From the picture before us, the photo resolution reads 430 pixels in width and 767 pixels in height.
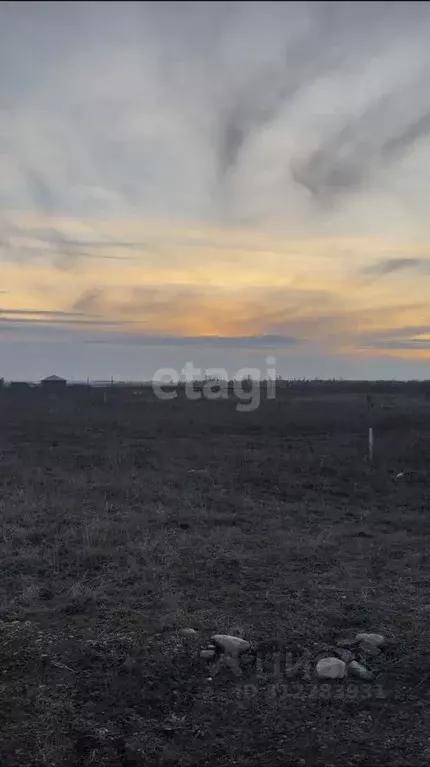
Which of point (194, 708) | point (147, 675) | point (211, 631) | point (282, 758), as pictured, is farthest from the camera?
point (211, 631)

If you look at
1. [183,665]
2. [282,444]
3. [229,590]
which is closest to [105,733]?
[183,665]

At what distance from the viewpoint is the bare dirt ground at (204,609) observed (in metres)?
3.36

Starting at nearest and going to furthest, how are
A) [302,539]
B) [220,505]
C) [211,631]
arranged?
1. [211,631]
2. [302,539]
3. [220,505]

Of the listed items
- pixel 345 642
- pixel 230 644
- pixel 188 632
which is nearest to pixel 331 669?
pixel 345 642

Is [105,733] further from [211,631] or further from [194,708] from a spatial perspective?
[211,631]

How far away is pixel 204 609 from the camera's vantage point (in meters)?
5.18

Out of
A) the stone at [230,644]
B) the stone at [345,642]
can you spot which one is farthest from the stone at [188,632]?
the stone at [345,642]

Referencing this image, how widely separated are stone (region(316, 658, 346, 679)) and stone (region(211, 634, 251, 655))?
0.57 metres

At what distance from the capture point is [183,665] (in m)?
4.12

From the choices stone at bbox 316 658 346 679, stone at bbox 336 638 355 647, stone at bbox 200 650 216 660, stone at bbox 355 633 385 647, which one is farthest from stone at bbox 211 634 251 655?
stone at bbox 355 633 385 647

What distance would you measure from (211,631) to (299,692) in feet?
3.40

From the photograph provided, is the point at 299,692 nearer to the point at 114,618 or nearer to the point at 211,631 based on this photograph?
the point at 211,631

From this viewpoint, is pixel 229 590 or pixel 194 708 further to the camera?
pixel 229 590

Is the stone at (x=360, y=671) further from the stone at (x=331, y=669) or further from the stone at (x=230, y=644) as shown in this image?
the stone at (x=230, y=644)
